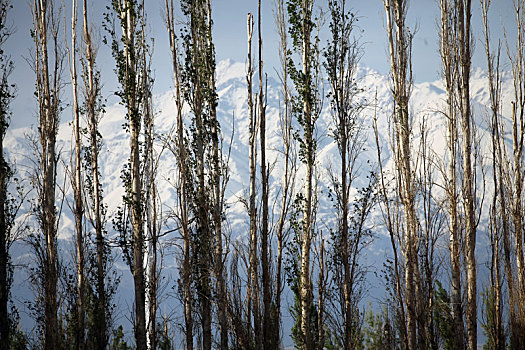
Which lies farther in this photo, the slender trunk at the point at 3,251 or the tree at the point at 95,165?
the tree at the point at 95,165

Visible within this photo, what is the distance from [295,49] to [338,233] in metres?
4.06

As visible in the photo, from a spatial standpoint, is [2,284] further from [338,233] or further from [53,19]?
[338,233]

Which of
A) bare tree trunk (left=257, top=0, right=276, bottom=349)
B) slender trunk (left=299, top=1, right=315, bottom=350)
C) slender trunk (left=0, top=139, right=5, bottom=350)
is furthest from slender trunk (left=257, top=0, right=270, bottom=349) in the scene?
slender trunk (left=0, top=139, right=5, bottom=350)

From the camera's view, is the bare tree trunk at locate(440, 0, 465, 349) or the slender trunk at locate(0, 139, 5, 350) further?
the bare tree trunk at locate(440, 0, 465, 349)

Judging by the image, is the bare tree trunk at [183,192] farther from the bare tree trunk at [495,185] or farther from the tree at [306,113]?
the bare tree trunk at [495,185]

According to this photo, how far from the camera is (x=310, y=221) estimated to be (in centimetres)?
946

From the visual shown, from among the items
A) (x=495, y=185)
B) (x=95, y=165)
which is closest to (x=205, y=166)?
(x=95, y=165)

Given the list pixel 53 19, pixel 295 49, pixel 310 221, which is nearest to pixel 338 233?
pixel 310 221

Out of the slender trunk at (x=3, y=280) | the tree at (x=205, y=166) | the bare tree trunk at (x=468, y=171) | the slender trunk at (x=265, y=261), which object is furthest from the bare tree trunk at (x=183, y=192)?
the bare tree trunk at (x=468, y=171)

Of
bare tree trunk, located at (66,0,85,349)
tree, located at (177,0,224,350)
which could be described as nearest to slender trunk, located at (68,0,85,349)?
bare tree trunk, located at (66,0,85,349)

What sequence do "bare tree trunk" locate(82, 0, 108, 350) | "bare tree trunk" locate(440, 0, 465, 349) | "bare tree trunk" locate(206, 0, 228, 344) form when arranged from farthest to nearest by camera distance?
1. "bare tree trunk" locate(82, 0, 108, 350)
2. "bare tree trunk" locate(440, 0, 465, 349)
3. "bare tree trunk" locate(206, 0, 228, 344)

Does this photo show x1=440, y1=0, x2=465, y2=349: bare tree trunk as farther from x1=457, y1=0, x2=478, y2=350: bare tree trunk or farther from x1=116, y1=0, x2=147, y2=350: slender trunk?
x1=116, y1=0, x2=147, y2=350: slender trunk

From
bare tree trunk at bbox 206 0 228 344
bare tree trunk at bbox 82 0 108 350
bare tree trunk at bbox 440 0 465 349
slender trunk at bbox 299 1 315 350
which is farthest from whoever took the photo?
bare tree trunk at bbox 82 0 108 350

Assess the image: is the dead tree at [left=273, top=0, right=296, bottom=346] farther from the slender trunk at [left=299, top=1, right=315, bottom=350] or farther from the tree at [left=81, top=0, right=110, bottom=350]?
the tree at [left=81, top=0, right=110, bottom=350]
